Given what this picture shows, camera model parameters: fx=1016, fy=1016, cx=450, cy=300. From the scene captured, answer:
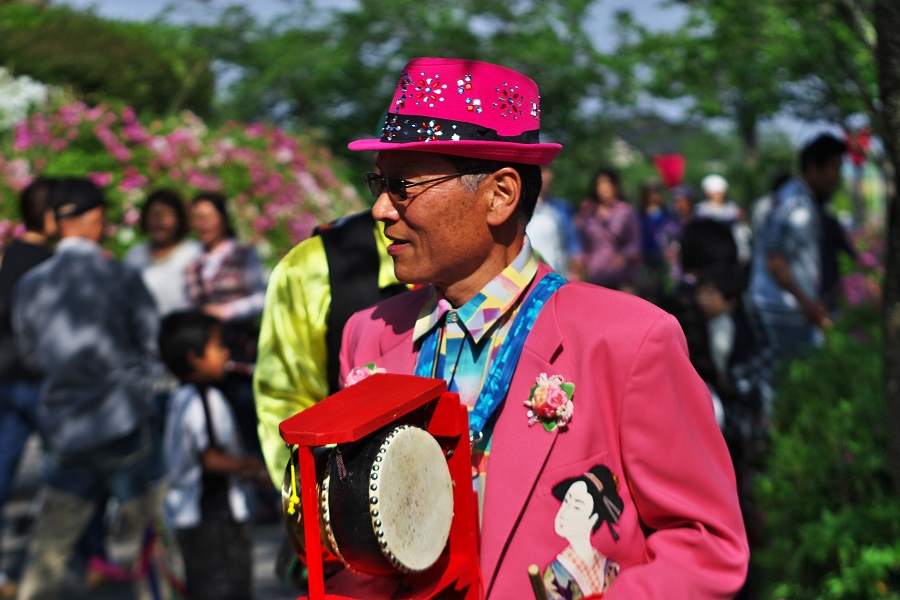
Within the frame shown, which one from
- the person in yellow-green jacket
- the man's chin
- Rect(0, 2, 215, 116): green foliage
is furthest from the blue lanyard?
Rect(0, 2, 215, 116): green foliage

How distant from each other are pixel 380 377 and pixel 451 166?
0.44 meters

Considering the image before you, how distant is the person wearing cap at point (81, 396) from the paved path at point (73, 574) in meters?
0.88

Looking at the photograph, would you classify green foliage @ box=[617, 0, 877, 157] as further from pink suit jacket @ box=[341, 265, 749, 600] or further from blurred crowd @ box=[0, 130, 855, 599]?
pink suit jacket @ box=[341, 265, 749, 600]

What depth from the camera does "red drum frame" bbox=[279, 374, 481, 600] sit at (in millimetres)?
1668

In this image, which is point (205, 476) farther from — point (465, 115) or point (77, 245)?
point (465, 115)

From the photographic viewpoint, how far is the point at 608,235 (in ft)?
35.9

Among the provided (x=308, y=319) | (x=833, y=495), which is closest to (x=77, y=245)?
(x=308, y=319)

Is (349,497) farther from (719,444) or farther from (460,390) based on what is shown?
(719,444)

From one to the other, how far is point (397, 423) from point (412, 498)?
0.13 m

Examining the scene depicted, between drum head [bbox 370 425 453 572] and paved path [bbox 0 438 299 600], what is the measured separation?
388 cm

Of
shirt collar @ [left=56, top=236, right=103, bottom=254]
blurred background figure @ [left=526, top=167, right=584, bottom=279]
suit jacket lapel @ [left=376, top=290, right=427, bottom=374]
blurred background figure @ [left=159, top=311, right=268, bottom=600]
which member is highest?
suit jacket lapel @ [left=376, top=290, right=427, bottom=374]

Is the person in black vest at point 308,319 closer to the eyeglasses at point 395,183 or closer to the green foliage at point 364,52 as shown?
the eyeglasses at point 395,183

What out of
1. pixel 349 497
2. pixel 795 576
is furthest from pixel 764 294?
pixel 349 497

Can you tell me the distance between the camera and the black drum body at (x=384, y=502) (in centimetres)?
166
